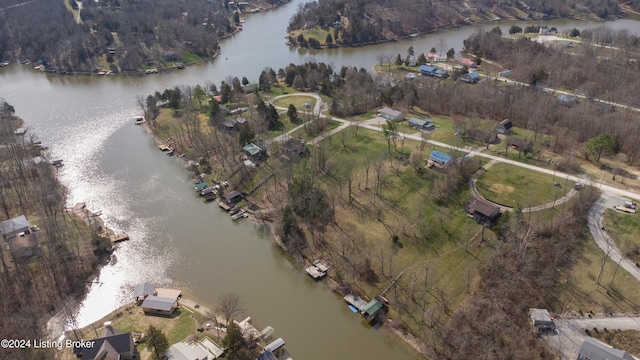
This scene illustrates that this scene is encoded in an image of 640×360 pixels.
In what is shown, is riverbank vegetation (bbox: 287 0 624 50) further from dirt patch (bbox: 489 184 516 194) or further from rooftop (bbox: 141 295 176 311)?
rooftop (bbox: 141 295 176 311)

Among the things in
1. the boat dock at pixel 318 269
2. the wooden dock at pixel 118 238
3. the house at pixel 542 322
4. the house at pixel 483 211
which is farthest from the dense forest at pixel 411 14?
the house at pixel 542 322

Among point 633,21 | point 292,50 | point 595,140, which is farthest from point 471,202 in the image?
point 633,21

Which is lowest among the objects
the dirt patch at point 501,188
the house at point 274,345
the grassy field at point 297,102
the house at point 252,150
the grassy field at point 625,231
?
the house at point 274,345

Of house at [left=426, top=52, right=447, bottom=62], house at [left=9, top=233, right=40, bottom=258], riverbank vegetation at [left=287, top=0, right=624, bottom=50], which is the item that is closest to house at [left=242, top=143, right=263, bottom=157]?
house at [left=9, top=233, right=40, bottom=258]

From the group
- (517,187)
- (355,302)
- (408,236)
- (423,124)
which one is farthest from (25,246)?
(517,187)

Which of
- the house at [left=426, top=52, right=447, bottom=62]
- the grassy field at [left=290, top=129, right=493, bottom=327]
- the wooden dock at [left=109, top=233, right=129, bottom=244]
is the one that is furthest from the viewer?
the house at [left=426, top=52, right=447, bottom=62]

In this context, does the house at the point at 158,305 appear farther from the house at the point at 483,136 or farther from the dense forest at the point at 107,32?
the dense forest at the point at 107,32
